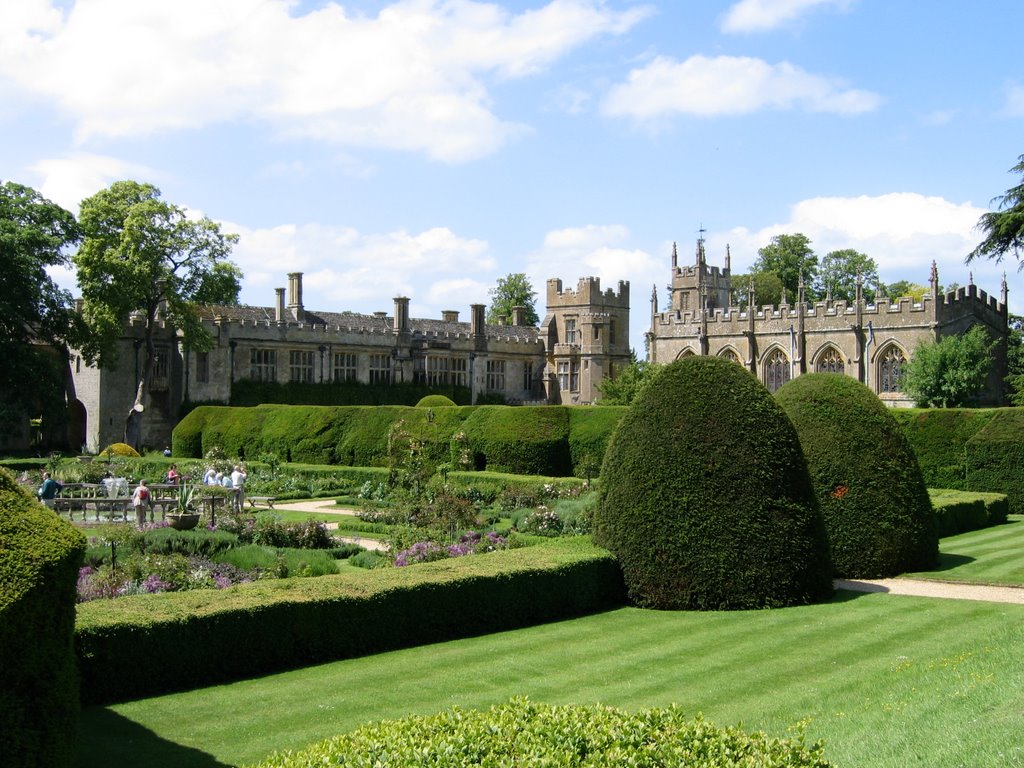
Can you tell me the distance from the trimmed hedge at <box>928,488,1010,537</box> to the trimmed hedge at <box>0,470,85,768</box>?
16.0 meters

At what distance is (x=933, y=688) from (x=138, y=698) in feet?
20.8

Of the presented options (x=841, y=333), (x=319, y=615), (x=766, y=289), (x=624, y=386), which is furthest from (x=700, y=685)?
(x=766, y=289)

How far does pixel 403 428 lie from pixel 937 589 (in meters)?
17.3

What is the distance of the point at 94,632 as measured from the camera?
8.25 m

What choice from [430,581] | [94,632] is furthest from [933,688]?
[94,632]

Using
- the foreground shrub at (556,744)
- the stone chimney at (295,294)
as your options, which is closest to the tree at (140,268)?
the stone chimney at (295,294)

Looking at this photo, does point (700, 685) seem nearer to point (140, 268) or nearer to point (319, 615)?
point (319, 615)

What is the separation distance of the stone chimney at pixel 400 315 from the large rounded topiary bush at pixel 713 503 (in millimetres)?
39031

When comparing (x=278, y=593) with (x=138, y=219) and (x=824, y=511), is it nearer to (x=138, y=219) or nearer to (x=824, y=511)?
(x=824, y=511)

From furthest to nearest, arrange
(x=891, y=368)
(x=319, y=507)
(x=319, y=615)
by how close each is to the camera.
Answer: (x=891, y=368), (x=319, y=507), (x=319, y=615)

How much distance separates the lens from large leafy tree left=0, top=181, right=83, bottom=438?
35562mm

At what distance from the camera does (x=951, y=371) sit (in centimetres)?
3878

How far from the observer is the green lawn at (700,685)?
6.91m

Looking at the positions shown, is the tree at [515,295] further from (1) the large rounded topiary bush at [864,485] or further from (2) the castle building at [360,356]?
(1) the large rounded topiary bush at [864,485]
